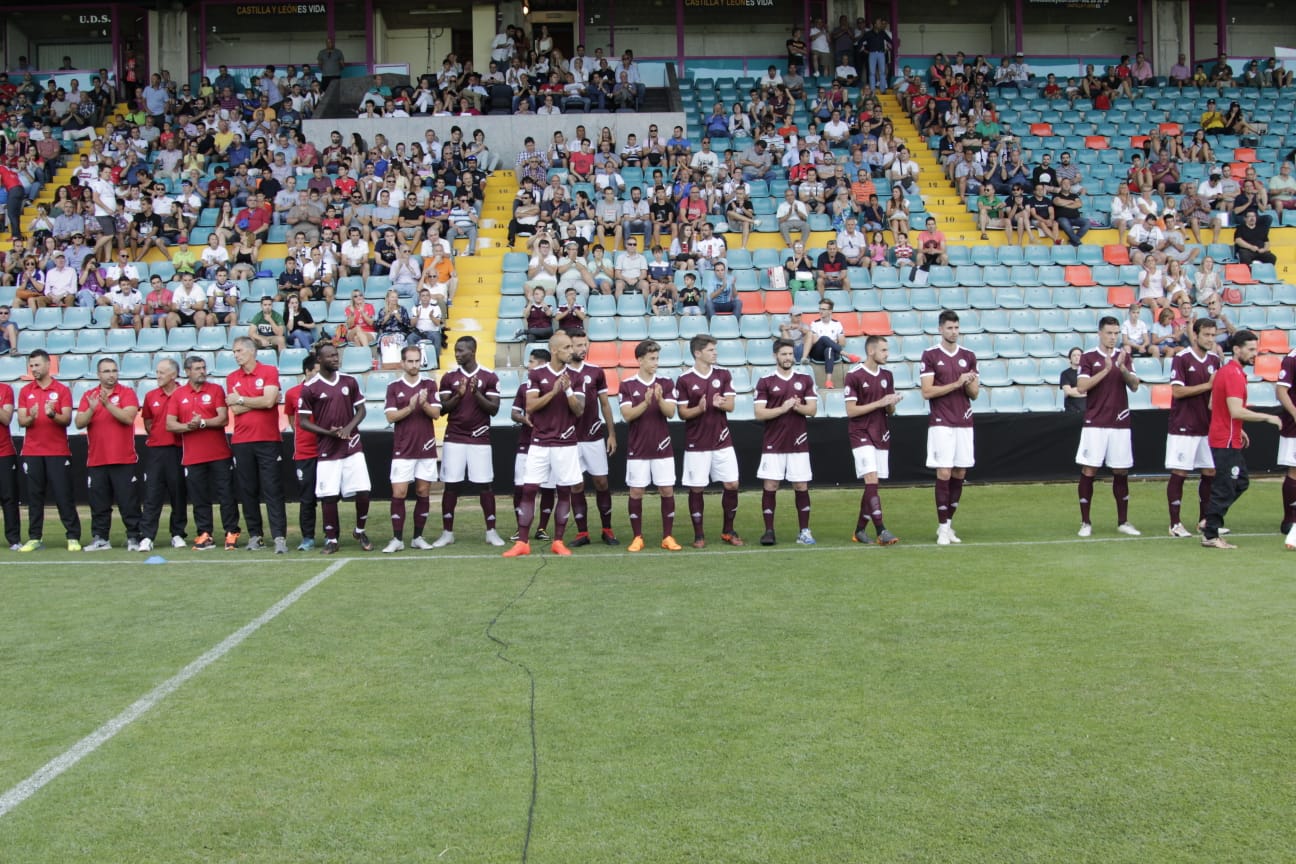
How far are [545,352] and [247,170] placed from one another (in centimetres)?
1447

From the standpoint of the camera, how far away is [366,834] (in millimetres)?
4699

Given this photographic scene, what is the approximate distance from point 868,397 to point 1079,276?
11188 mm

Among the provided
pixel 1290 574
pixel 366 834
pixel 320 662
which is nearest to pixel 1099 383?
pixel 1290 574

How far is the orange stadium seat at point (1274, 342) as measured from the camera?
19.4m

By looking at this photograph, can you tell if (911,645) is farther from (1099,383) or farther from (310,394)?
(310,394)

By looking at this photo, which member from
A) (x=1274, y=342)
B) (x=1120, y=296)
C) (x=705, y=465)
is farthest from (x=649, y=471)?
(x=1274, y=342)

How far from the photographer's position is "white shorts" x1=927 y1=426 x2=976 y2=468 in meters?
11.4

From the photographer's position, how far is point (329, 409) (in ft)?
38.3

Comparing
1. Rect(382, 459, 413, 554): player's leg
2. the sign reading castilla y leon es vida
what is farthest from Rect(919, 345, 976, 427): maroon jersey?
the sign reading castilla y leon es vida

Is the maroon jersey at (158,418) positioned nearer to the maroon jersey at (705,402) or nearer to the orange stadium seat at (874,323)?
the maroon jersey at (705,402)

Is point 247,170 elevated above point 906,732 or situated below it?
above

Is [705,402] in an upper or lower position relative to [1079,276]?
lower

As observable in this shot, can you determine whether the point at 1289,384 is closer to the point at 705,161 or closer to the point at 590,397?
the point at 590,397

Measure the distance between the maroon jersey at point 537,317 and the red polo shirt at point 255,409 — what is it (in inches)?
261
